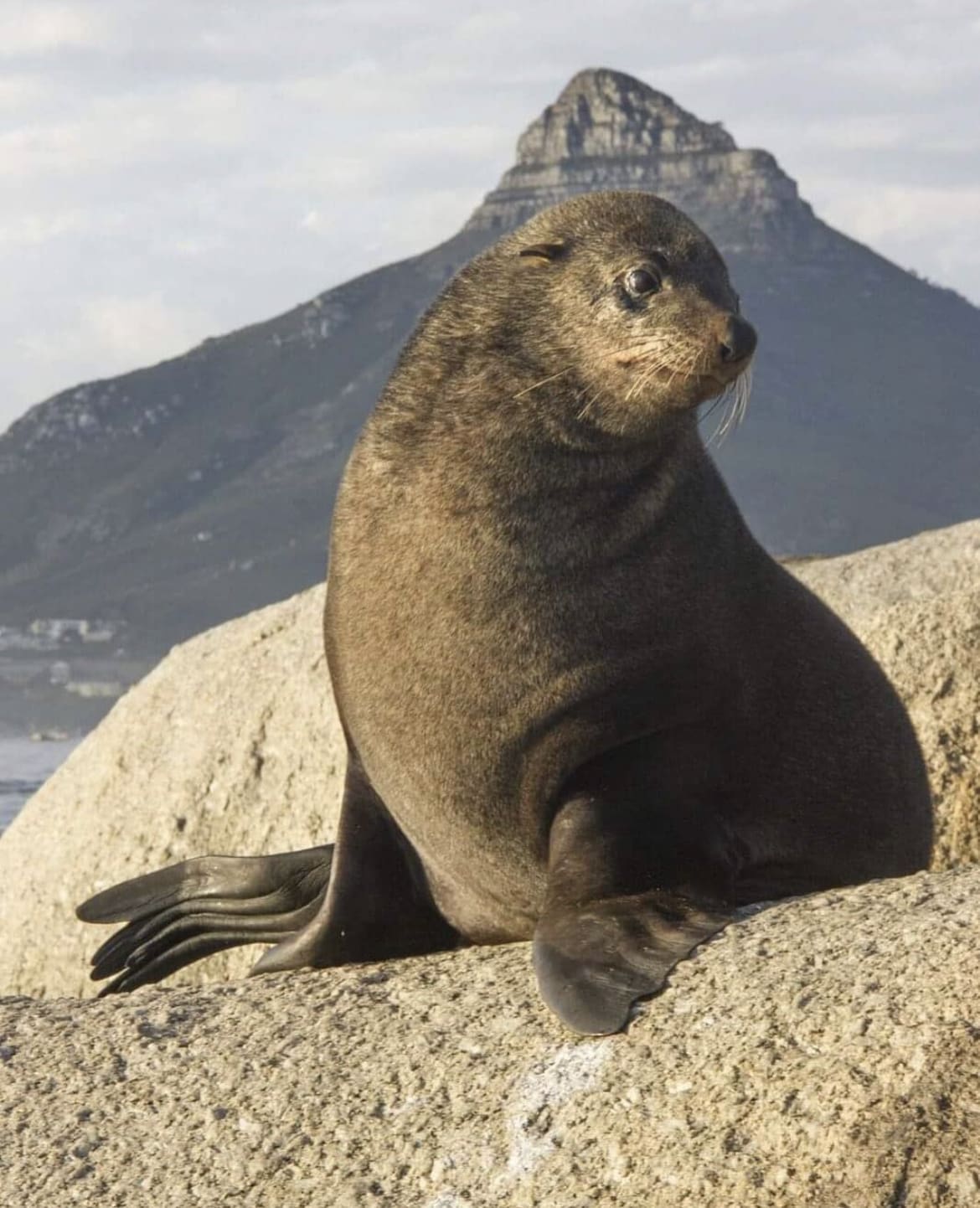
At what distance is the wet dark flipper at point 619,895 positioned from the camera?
5027 mm

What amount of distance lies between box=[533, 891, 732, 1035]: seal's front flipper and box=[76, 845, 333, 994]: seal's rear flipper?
1.75 m

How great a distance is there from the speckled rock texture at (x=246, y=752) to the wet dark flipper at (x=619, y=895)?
127 inches

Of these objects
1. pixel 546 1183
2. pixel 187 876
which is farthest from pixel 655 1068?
pixel 187 876

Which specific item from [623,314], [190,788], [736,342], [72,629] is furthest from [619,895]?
[72,629]

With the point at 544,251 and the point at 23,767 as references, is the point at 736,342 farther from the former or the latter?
the point at 23,767

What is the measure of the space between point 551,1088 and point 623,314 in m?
2.42

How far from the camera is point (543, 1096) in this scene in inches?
183

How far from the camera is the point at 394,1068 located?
16.3ft

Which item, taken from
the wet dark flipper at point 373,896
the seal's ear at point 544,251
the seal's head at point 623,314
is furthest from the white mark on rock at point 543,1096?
the seal's ear at point 544,251

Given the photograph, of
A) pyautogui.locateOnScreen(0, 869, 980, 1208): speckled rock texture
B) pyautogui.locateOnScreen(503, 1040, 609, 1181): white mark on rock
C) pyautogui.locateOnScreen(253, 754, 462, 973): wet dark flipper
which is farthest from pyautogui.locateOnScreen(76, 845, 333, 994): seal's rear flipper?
pyautogui.locateOnScreen(503, 1040, 609, 1181): white mark on rock

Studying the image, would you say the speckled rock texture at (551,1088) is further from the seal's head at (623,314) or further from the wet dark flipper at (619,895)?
the seal's head at (623,314)

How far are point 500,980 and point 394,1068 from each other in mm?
537

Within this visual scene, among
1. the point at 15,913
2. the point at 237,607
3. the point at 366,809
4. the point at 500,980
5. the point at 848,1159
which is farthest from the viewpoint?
the point at 237,607

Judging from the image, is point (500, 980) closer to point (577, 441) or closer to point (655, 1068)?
point (655, 1068)
